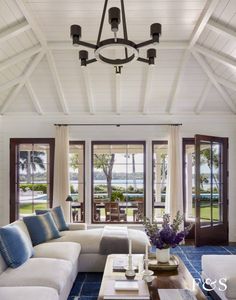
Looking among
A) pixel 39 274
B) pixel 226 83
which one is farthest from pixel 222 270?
pixel 226 83

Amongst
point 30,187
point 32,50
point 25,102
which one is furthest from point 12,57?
point 30,187

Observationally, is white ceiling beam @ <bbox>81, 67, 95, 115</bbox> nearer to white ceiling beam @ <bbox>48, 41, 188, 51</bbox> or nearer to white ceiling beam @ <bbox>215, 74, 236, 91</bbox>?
white ceiling beam @ <bbox>48, 41, 188, 51</bbox>

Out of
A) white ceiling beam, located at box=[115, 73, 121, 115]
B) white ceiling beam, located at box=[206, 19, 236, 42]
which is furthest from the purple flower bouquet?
white ceiling beam, located at box=[115, 73, 121, 115]

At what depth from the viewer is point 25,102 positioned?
6383 millimetres

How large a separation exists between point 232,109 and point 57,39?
3762mm

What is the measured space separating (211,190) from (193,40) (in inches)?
123

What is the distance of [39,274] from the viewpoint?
3037 mm

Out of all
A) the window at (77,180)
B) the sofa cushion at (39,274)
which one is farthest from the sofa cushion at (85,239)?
the window at (77,180)

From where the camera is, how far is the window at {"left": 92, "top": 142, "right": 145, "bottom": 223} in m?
6.68

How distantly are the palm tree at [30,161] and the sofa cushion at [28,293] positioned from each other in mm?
4121

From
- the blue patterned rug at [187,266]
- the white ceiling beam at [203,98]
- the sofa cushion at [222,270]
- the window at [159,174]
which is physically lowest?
the blue patterned rug at [187,266]

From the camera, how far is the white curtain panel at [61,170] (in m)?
6.34

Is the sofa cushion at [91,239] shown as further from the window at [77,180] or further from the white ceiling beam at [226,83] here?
the white ceiling beam at [226,83]

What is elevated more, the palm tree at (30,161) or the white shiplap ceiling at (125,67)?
the white shiplap ceiling at (125,67)
